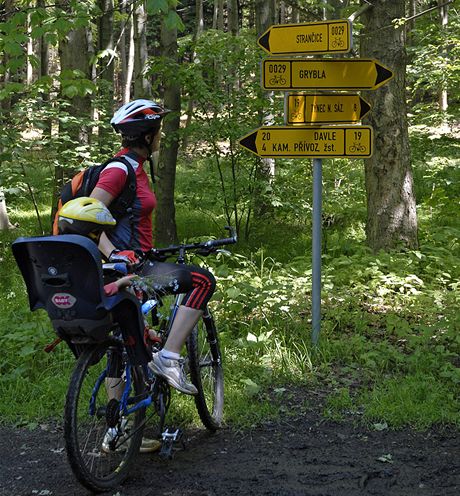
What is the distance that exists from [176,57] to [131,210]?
8344 mm

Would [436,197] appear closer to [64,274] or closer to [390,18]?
[390,18]

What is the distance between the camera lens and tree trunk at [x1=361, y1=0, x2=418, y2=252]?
28.8ft

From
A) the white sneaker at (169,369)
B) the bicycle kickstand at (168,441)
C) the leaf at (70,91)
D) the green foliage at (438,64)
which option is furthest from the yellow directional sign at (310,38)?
the green foliage at (438,64)

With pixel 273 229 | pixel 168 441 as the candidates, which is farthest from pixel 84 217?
pixel 273 229

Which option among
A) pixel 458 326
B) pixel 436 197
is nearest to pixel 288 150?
pixel 458 326

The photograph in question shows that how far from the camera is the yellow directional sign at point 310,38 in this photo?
6.38m

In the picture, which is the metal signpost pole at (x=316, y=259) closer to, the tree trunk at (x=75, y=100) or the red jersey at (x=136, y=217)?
the red jersey at (x=136, y=217)

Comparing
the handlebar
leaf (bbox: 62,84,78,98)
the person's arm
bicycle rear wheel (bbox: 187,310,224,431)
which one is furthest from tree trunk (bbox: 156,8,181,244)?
the person's arm

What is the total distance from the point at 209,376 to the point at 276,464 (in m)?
0.95

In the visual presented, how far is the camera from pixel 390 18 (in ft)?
28.7

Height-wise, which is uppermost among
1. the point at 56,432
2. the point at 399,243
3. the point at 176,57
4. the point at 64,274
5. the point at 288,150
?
the point at 176,57

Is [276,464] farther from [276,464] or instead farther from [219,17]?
Answer: [219,17]

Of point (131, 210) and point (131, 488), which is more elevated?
point (131, 210)

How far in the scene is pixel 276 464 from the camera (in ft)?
14.9
